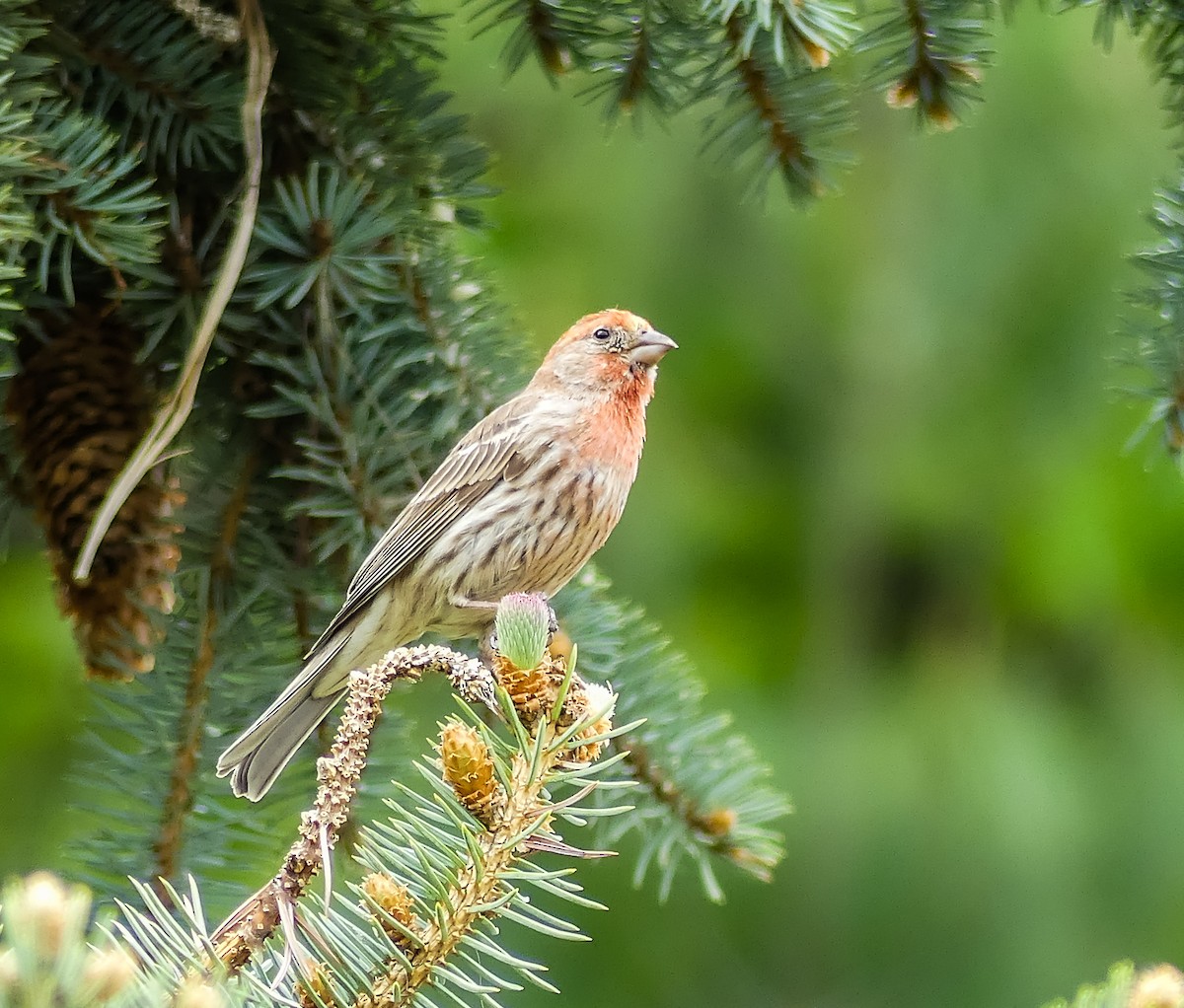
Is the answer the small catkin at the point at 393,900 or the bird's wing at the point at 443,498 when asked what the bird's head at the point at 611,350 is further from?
the small catkin at the point at 393,900

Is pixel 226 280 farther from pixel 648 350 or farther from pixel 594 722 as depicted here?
pixel 648 350

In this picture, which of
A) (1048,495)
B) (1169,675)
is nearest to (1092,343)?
(1048,495)

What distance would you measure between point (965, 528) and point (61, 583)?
3.56 m

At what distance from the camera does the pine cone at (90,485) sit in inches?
87.6

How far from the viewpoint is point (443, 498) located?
2.60 m

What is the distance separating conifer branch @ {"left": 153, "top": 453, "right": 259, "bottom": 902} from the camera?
217cm

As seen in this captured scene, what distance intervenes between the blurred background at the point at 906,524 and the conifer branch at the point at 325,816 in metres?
3.34

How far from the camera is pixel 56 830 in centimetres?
409

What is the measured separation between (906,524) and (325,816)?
4117 mm

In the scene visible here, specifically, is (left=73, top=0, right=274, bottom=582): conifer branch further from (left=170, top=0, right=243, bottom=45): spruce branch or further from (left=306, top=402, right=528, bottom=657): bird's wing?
(left=306, top=402, right=528, bottom=657): bird's wing

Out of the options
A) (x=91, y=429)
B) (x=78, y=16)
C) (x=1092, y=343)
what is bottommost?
(x=91, y=429)

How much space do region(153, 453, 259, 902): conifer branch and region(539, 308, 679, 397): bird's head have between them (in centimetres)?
97

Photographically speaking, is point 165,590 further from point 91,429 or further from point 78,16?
point 78,16

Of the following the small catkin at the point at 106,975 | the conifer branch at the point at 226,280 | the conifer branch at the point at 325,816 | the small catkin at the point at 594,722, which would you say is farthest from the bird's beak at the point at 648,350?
the small catkin at the point at 106,975
